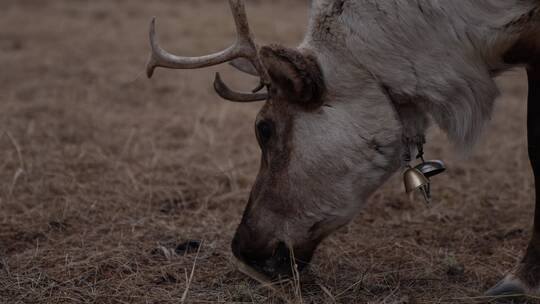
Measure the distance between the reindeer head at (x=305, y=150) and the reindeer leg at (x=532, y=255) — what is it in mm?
602

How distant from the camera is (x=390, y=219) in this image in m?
4.00

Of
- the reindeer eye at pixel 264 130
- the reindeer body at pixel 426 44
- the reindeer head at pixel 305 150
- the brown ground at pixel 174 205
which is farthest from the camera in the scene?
the brown ground at pixel 174 205

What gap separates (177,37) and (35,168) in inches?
197

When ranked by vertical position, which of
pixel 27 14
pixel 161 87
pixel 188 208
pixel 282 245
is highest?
pixel 282 245

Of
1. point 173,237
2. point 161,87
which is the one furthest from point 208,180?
point 161,87

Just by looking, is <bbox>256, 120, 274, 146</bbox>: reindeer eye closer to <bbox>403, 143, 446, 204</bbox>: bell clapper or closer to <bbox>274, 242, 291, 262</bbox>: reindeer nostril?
<bbox>274, 242, 291, 262</bbox>: reindeer nostril

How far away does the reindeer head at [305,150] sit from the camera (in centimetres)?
264

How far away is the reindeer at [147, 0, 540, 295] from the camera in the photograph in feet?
8.46

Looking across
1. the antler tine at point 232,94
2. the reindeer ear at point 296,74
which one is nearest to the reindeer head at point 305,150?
the reindeer ear at point 296,74

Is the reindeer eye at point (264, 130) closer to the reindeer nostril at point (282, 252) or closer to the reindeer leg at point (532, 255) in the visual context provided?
the reindeer nostril at point (282, 252)

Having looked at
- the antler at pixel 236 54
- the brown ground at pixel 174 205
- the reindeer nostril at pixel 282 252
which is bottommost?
the brown ground at pixel 174 205

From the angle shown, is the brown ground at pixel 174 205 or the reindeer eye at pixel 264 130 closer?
the reindeer eye at pixel 264 130

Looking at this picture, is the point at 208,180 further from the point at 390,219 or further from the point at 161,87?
the point at 161,87

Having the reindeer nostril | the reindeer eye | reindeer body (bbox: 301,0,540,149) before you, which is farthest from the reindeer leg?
the reindeer eye
